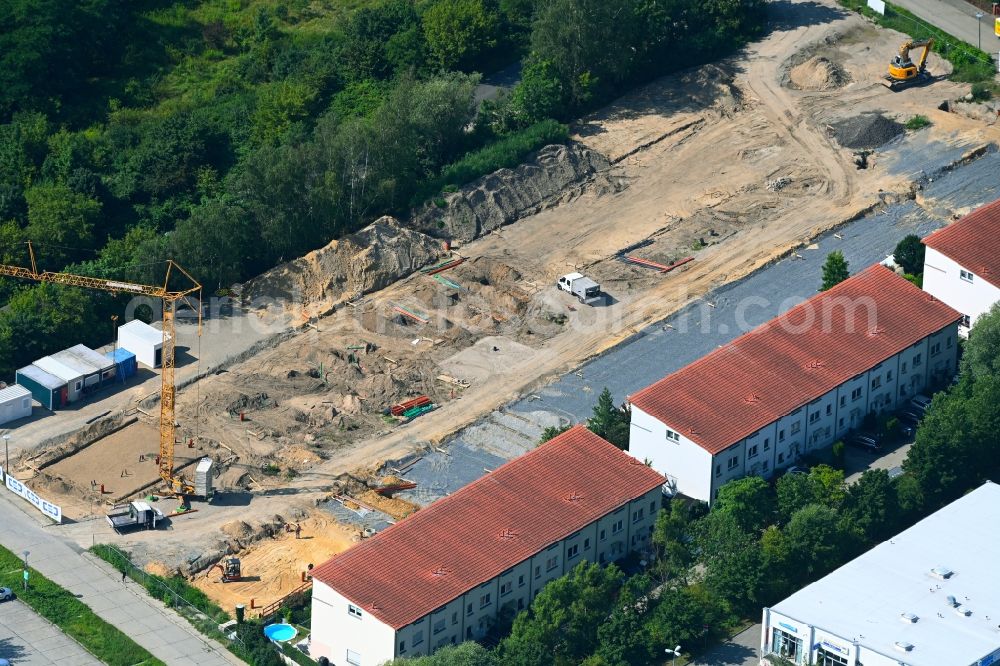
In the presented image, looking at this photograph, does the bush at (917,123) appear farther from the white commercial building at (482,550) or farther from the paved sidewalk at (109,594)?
the paved sidewalk at (109,594)

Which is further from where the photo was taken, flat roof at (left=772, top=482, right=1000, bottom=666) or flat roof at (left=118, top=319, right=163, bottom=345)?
flat roof at (left=118, top=319, right=163, bottom=345)

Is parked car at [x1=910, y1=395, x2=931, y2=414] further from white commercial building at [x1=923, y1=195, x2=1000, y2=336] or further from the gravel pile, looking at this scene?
the gravel pile

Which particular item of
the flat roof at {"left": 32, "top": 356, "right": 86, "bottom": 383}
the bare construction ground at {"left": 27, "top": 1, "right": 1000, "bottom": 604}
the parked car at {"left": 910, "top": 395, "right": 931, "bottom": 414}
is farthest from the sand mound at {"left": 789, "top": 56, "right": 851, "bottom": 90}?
the flat roof at {"left": 32, "top": 356, "right": 86, "bottom": 383}

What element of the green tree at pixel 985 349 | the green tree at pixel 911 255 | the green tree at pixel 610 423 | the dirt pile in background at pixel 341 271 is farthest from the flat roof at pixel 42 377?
the green tree at pixel 985 349

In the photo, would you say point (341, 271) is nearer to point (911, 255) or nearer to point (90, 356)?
point (90, 356)

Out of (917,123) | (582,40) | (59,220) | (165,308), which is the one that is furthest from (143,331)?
(917,123)

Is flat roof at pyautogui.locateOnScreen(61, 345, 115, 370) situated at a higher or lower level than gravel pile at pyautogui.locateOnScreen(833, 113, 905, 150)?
lower
